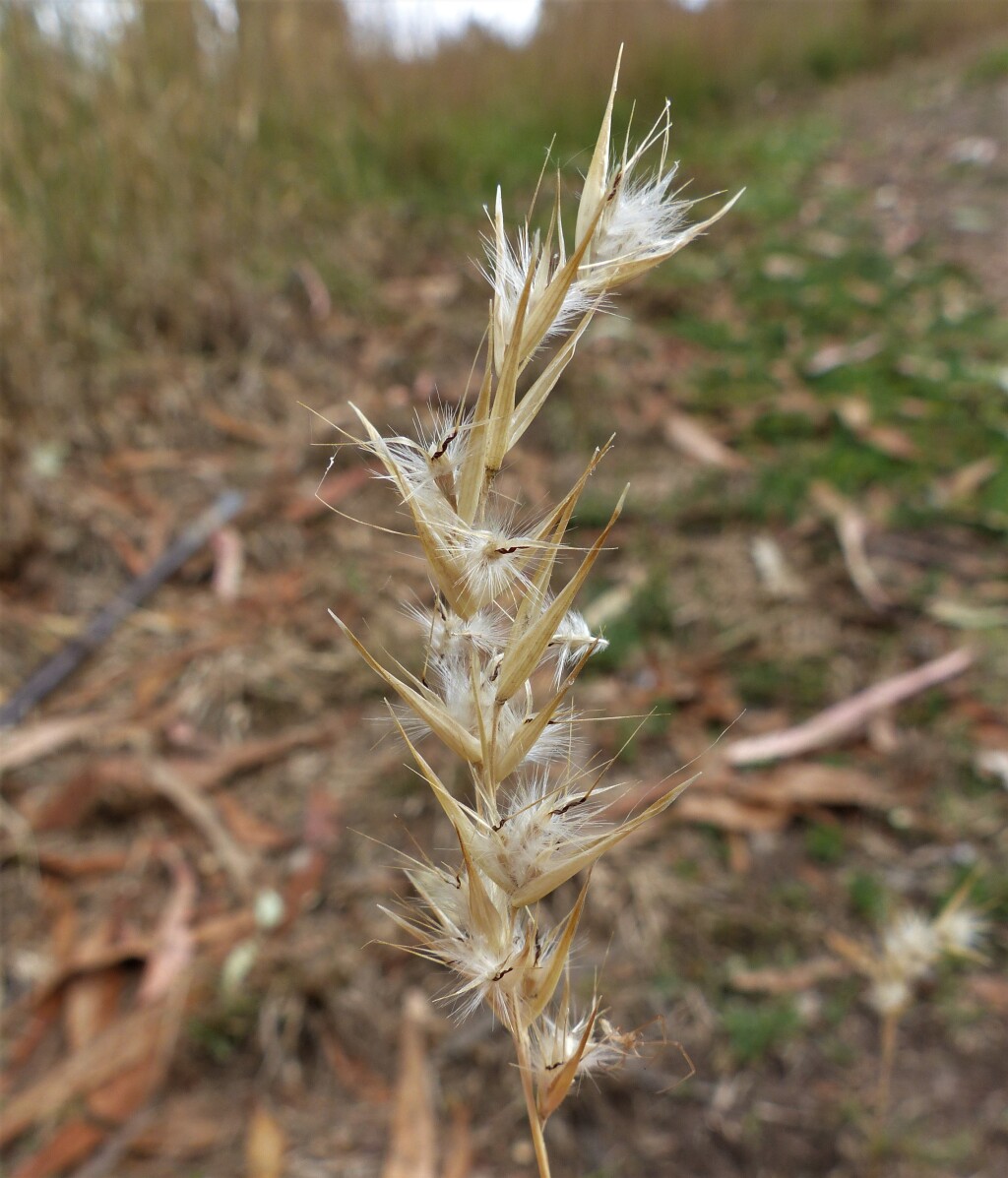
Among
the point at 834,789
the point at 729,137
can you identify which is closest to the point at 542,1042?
the point at 834,789

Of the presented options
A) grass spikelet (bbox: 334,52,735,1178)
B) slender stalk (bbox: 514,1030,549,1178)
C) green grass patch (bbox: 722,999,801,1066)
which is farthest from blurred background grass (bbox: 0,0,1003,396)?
slender stalk (bbox: 514,1030,549,1178)

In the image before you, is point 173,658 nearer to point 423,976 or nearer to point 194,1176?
point 423,976

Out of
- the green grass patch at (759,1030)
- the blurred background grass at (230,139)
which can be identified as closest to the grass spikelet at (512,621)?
the green grass patch at (759,1030)

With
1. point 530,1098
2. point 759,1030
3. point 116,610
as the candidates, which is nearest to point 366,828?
point 759,1030

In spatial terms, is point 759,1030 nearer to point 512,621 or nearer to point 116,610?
point 512,621

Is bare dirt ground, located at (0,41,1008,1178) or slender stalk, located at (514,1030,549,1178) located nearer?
slender stalk, located at (514,1030,549,1178)

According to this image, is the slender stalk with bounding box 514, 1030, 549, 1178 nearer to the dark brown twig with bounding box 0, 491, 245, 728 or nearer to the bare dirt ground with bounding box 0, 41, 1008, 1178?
the bare dirt ground with bounding box 0, 41, 1008, 1178

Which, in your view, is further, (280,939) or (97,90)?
(97,90)
